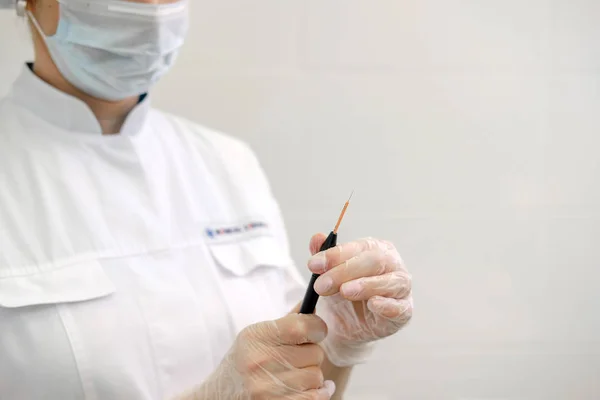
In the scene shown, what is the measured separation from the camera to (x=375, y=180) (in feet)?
4.59

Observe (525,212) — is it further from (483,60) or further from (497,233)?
(483,60)

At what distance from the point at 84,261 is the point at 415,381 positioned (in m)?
0.90

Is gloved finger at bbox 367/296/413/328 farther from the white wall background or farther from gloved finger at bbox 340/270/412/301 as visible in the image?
the white wall background

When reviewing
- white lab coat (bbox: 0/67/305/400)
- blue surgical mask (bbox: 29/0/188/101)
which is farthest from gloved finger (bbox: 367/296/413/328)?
blue surgical mask (bbox: 29/0/188/101)

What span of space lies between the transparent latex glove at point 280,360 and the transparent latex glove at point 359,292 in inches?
2.2

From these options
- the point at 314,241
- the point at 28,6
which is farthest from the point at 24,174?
the point at 314,241

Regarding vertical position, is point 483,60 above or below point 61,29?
below

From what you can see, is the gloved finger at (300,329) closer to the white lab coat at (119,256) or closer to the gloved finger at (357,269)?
the gloved finger at (357,269)

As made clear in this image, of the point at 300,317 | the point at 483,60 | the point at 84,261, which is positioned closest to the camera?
the point at 300,317

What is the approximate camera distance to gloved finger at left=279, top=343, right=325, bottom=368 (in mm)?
726

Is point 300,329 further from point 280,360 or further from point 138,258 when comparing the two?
point 138,258

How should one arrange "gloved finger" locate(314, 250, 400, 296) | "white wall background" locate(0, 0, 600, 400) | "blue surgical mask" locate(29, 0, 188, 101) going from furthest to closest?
"white wall background" locate(0, 0, 600, 400) < "blue surgical mask" locate(29, 0, 188, 101) < "gloved finger" locate(314, 250, 400, 296)

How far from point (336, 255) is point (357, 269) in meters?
0.03

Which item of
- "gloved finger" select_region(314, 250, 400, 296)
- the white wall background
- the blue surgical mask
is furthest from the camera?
the white wall background
